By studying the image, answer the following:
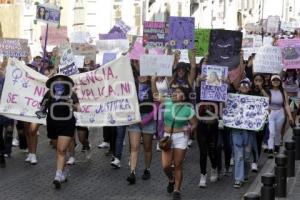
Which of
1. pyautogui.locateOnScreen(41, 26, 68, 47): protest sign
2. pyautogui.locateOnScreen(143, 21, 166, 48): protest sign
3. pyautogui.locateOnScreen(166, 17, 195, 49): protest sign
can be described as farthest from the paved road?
pyautogui.locateOnScreen(41, 26, 68, 47): protest sign

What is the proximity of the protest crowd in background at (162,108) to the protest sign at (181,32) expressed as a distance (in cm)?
2

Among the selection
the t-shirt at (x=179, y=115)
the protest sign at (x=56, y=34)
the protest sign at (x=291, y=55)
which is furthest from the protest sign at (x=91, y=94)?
the protest sign at (x=291, y=55)

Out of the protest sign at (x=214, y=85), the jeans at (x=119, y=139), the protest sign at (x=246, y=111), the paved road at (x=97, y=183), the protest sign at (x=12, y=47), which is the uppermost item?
the protest sign at (x=12, y=47)

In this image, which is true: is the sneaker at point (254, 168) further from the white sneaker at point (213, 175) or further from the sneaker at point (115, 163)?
the sneaker at point (115, 163)

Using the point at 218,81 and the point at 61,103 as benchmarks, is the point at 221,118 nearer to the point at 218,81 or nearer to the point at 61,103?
the point at 218,81

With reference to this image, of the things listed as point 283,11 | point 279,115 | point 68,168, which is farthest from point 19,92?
point 283,11

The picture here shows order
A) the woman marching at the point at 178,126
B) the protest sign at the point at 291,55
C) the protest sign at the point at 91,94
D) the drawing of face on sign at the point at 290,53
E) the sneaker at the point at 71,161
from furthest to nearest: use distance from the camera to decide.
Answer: the drawing of face on sign at the point at 290,53, the protest sign at the point at 291,55, the sneaker at the point at 71,161, the protest sign at the point at 91,94, the woman marching at the point at 178,126

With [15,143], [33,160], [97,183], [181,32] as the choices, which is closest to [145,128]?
[97,183]

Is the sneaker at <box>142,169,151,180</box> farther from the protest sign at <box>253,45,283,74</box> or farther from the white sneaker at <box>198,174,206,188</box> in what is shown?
the protest sign at <box>253,45,283,74</box>

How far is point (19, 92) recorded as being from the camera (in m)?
11.9

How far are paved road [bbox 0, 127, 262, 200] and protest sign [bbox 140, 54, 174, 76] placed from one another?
1515 mm

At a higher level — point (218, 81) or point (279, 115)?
point (218, 81)

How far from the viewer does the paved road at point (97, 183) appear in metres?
10.0

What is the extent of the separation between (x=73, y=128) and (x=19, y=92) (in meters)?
1.88
